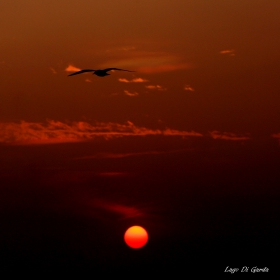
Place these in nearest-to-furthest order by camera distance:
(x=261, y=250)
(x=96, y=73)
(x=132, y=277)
Answer: (x=96, y=73)
(x=261, y=250)
(x=132, y=277)

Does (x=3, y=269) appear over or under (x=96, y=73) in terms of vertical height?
over

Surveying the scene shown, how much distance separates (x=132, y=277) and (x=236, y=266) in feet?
72.5

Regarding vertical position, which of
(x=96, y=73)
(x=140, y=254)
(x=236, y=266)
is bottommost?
(x=96, y=73)

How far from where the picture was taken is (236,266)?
130 meters

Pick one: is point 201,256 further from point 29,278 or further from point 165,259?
point 29,278

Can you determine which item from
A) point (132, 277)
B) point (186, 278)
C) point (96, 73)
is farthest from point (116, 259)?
point (96, 73)

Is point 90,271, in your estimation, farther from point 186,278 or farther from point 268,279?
point 268,279

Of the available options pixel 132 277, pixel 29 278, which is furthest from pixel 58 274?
pixel 132 277

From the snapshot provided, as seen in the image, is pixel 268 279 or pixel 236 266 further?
pixel 268 279

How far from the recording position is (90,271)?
459ft

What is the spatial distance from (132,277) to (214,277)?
17048 millimetres

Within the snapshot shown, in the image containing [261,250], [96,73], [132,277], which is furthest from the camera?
[132,277]

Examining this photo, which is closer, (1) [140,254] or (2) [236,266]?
(2) [236,266]

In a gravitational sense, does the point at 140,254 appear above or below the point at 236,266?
above
